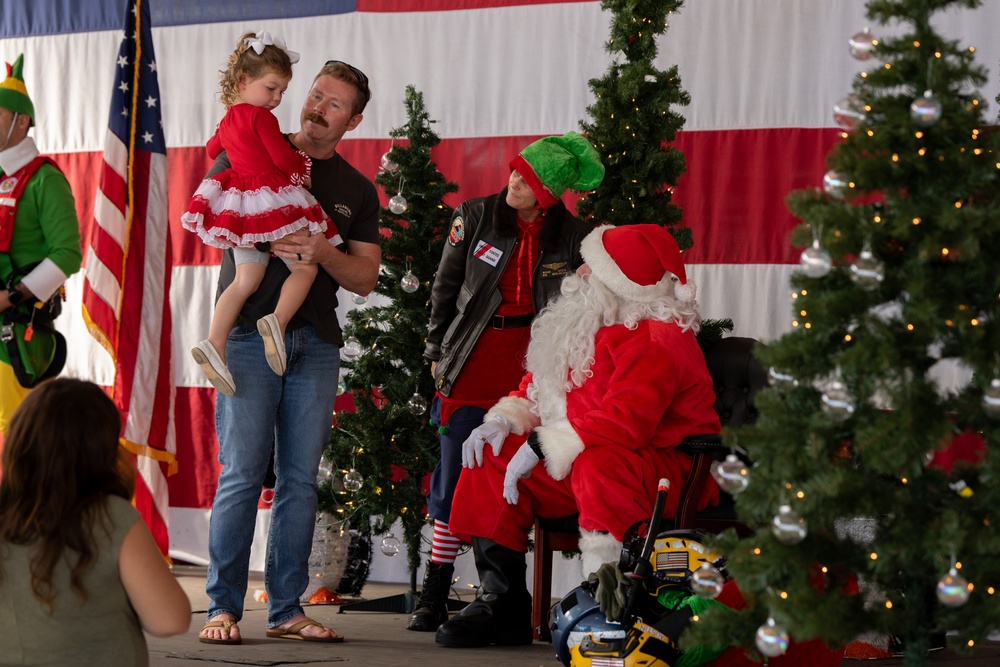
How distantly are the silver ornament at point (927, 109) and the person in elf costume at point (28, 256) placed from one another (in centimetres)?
272

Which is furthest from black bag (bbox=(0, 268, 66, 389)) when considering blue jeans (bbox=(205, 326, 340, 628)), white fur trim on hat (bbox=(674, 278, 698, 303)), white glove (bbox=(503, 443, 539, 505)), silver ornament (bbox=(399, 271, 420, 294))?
white fur trim on hat (bbox=(674, 278, 698, 303))

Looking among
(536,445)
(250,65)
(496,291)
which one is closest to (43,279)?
(250,65)

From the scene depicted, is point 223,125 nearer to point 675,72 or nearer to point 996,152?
point 675,72

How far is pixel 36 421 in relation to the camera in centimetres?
176

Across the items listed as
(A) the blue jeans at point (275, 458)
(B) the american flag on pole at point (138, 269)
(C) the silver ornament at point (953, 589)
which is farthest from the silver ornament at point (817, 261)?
(B) the american flag on pole at point (138, 269)

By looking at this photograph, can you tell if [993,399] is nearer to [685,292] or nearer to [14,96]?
[685,292]

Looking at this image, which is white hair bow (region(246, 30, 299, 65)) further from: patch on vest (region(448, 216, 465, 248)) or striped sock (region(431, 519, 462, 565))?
striped sock (region(431, 519, 462, 565))

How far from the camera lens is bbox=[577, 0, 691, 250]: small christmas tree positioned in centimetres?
396

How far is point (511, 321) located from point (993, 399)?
210cm

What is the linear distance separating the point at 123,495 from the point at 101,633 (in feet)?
0.70

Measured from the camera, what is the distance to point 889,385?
1.93 meters

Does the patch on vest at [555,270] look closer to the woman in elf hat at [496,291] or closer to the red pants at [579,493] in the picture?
the woman in elf hat at [496,291]

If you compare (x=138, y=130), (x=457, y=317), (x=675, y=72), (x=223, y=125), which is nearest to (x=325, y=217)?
(x=223, y=125)

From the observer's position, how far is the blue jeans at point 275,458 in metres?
3.19
